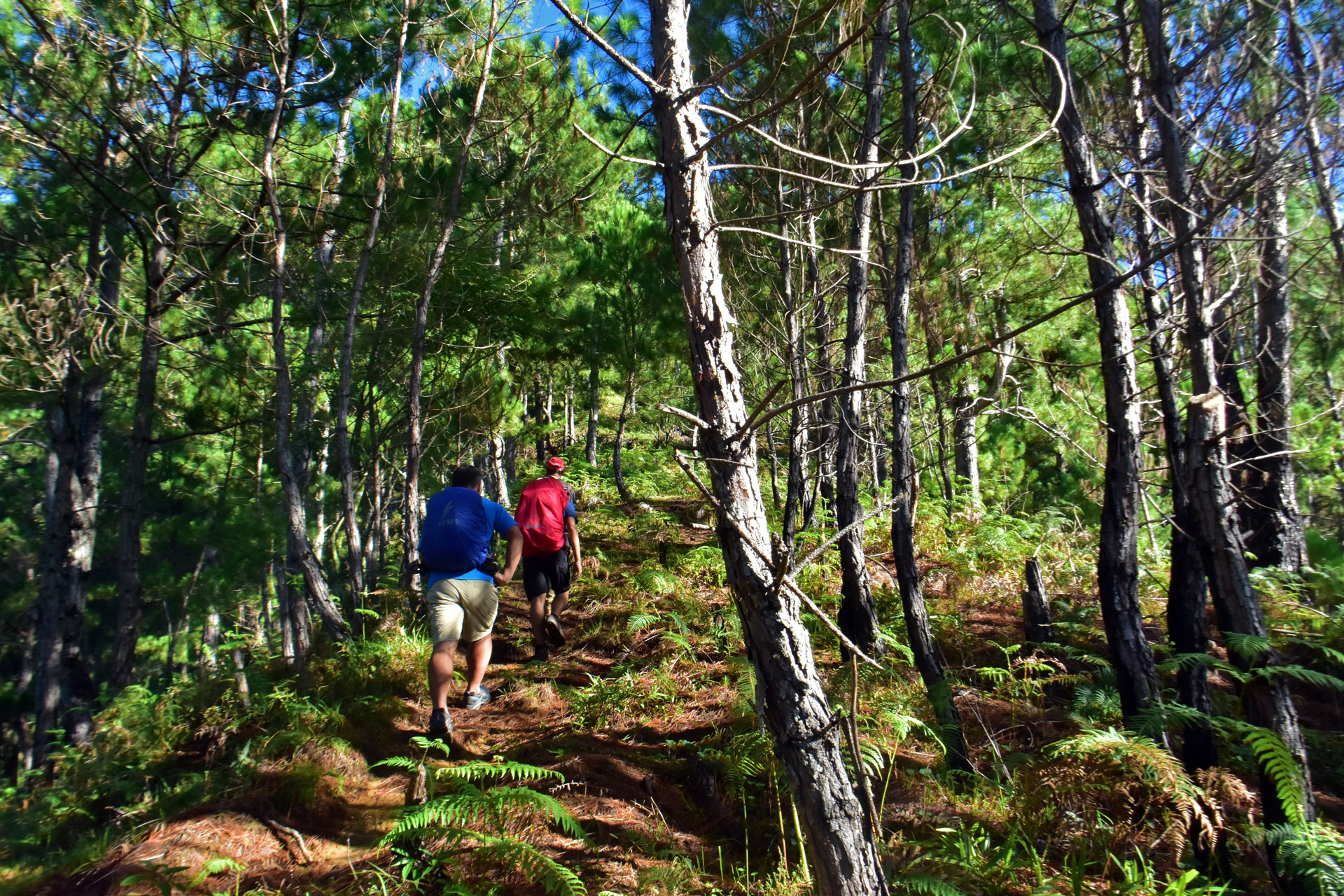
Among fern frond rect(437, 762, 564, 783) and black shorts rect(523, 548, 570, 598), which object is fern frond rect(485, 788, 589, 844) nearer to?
fern frond rect(437, 762, 564, 783)

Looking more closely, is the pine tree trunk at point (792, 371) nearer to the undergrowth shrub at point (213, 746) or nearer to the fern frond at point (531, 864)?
the fern frond at point (531, 864)

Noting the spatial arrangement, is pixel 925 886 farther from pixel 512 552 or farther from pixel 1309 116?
pixel 1309 116

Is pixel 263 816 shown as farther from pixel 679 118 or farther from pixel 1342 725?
pixel 1342 725

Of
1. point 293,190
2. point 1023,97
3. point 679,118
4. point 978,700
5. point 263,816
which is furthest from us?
point 293,190

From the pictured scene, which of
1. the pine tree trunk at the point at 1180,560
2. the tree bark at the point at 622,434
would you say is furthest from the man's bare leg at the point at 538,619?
Result: the tree bark at the point at 622,434

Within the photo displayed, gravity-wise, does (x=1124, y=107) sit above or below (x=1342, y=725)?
above

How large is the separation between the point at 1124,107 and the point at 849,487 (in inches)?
148

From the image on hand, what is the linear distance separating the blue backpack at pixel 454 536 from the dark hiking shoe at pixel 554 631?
4.82 ft

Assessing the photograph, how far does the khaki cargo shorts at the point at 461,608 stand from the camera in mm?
4488

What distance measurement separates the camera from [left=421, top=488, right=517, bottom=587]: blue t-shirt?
15.1 ft

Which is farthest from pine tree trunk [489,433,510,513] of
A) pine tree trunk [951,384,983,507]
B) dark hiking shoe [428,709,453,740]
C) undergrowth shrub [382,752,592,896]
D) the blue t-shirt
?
undergrowth shrub [382,752,592,896]

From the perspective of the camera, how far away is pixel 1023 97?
6.01 meters

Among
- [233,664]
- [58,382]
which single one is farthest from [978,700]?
[58,382]

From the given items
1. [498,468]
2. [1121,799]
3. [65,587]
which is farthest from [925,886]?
[65,587]
